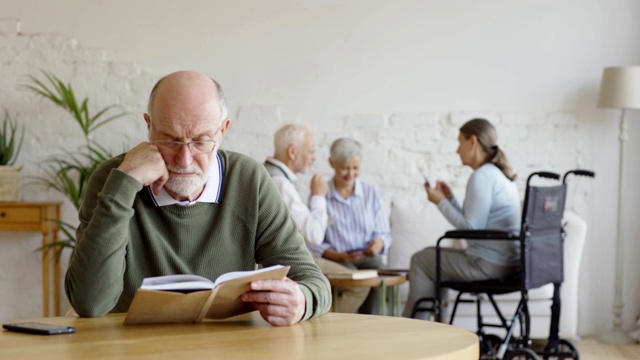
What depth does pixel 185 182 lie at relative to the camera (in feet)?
6.78

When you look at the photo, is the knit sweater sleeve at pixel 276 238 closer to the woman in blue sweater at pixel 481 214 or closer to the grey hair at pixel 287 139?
the woman in blue sweater at pixel 481 214

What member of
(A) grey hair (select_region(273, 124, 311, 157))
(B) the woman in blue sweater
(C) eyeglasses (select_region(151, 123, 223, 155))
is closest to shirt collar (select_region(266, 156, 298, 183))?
(A) grey hair (select_region(273, 124, 311, 157))

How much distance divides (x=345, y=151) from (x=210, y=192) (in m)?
3.28

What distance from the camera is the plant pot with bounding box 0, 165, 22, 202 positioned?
19.0ft

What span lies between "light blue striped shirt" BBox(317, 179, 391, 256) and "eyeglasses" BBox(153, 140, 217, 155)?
322 cm

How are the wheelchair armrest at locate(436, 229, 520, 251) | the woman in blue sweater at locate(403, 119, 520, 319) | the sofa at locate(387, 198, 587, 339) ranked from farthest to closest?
the sofa at locate(387, 198, 587, 339), the woman in blue sweater at locate(403, 119, 520, 319), the wheelchair armrest at locate(436, 229, 520, 251)

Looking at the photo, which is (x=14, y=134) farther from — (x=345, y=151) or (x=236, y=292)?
(x=236, y=292)

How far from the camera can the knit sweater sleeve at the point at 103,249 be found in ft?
6.17

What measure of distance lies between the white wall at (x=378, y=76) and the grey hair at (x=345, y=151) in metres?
0.72

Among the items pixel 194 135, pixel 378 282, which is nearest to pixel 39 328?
pixel 194 135

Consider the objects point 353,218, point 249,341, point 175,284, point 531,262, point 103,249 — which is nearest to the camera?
point 249,341

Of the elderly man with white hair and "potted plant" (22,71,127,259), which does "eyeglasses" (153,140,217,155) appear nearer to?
the elderly man with white hair

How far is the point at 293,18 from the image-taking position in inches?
243

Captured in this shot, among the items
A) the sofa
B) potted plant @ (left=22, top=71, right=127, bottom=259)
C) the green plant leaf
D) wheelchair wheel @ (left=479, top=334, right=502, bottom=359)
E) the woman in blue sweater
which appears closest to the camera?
the woman in blue sweater
